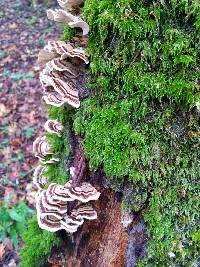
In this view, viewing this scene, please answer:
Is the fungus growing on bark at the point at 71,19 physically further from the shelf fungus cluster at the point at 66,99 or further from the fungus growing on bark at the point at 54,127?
the fungus growing on bark at the point at 54,127

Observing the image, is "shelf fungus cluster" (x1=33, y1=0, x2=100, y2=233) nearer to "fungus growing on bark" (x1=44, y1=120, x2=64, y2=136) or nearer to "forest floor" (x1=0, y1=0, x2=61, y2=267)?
"fungus growing on bark" (x1=44, y1=120, x2=64, y2=136)

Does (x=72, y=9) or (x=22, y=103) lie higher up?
(x=72, y=9)

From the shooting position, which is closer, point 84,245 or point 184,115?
point 184,115

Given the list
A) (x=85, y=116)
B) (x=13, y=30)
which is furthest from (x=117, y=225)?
(x=13, y=30)

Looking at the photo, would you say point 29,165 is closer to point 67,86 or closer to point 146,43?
point 67,86

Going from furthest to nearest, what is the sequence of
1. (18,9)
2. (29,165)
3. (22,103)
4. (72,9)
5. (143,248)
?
(18,9) → (22,103) → (29,165) → (72,9) → (143,248)

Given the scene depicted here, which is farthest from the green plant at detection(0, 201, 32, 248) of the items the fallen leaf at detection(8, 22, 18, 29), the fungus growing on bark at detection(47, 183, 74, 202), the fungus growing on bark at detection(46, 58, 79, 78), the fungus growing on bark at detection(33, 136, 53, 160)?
the fallen leaf at detection(8, 22, 18, 29)

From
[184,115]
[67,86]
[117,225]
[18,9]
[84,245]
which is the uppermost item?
[184,115]

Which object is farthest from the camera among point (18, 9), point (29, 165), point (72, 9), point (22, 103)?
point (18, 9)
